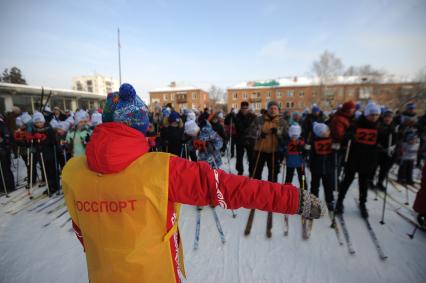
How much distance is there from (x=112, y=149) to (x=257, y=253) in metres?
3.06

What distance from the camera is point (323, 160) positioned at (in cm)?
427

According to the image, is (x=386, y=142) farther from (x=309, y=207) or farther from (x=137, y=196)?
(x=137, y=196)

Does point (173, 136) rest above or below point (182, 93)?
below

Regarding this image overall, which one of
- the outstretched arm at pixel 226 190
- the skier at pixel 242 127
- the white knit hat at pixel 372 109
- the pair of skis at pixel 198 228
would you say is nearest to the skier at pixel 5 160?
the pair of skis at pixel 198 228

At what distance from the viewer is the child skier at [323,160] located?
168 inches

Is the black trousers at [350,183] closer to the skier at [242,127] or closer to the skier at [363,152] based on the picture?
the skier at [363,152]

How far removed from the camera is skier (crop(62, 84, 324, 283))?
1.07 meters

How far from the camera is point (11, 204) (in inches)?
208

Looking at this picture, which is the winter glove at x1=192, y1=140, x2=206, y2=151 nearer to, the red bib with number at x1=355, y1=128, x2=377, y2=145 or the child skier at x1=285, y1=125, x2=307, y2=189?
the child skier at x1=285, y1=125, x2=307, y2=189

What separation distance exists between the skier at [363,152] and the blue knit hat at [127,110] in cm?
456

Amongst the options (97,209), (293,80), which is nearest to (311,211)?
(97,209)

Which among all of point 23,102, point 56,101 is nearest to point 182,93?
point 56,101

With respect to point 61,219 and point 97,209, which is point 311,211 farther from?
point 61,219

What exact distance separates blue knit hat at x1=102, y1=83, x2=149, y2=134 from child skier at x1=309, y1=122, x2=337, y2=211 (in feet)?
13.4
